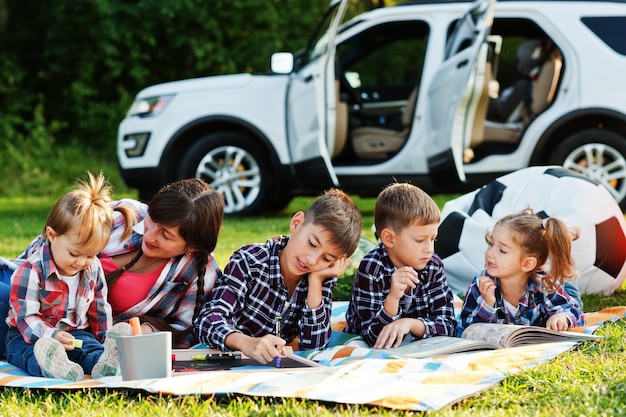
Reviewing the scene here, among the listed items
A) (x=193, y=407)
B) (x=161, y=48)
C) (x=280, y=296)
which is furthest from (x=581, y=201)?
(x=161, y=48)

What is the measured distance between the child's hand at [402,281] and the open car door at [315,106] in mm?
4069

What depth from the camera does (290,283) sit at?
388cm

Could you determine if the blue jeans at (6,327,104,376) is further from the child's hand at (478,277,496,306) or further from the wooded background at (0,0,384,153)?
the wooded background at (0,0,384,153)

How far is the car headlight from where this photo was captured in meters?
8.98

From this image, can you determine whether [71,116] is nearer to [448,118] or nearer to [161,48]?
[161,48]

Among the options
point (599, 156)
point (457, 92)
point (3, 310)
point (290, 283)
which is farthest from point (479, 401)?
point (599, 156)

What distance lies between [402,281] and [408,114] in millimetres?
4974

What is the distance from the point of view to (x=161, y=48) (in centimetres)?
1680

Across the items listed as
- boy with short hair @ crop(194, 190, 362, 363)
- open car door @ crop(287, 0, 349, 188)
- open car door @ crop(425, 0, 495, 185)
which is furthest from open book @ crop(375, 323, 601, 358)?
open car door @ crop(287, 0, 349, 188)

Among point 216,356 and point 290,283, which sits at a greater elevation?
point 290,283

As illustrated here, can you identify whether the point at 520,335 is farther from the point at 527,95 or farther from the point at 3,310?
the point at 527,95

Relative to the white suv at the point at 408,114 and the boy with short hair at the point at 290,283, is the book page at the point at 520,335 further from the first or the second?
the white suv at the point at 408,114

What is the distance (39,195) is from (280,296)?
33.7 feet

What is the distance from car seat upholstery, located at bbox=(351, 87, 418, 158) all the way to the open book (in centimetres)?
483
